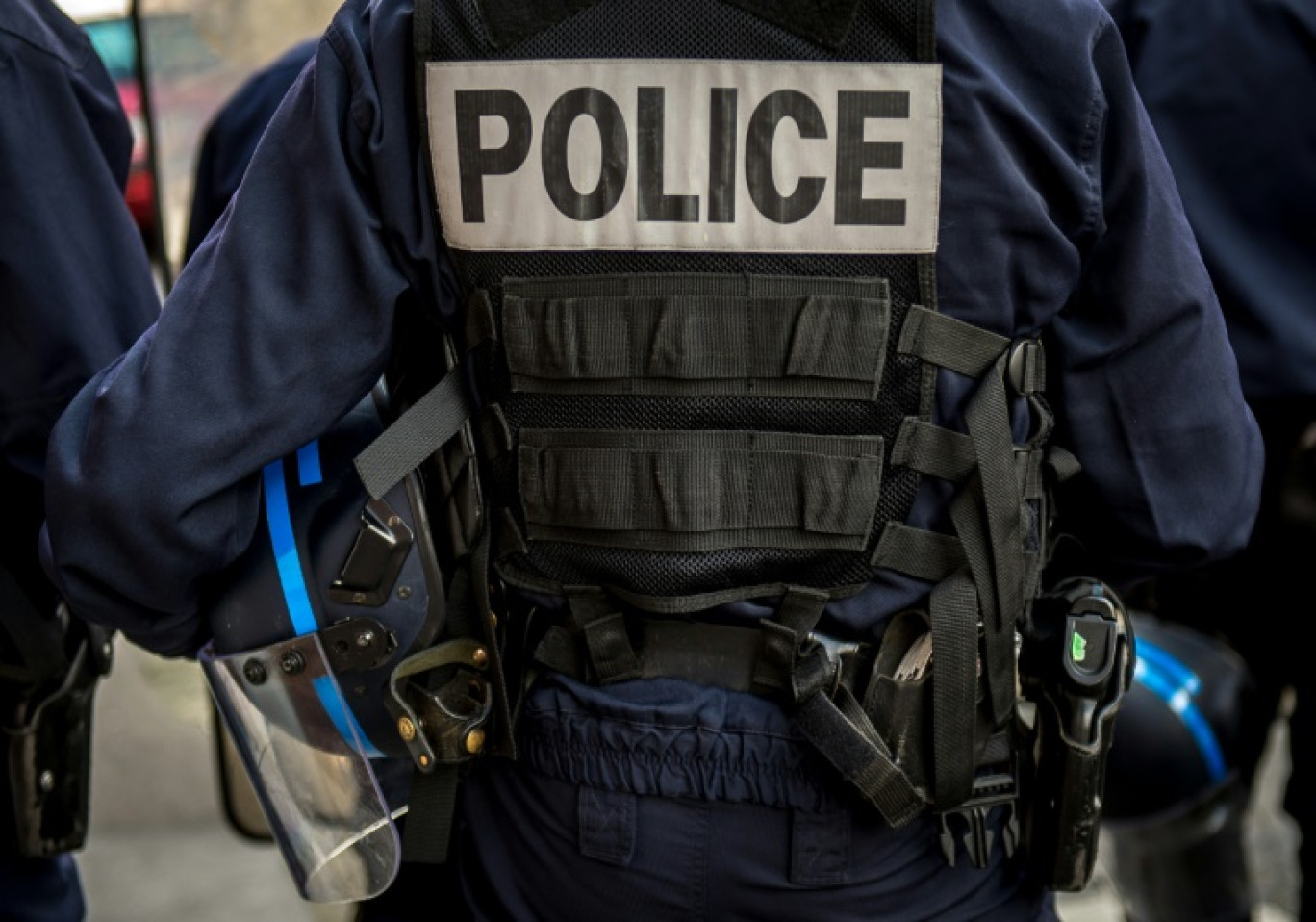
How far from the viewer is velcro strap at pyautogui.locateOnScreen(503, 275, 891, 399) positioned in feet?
5.01

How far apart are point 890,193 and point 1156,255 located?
1.00ft

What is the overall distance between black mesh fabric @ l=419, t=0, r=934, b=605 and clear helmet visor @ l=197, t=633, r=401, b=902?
0.31 meters

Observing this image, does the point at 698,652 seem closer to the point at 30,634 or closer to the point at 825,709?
the point at 825,709

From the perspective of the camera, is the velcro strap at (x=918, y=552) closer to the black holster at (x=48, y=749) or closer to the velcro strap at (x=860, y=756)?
the velcro strap at (x=860, y=756)

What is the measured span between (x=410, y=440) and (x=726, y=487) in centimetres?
35

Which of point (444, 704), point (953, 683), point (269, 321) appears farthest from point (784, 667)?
point (269, 321)

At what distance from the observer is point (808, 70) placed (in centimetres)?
150

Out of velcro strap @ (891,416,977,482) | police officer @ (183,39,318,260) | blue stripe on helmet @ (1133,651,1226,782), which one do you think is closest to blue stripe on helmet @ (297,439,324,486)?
velcro strap @ (891,416,977,482)

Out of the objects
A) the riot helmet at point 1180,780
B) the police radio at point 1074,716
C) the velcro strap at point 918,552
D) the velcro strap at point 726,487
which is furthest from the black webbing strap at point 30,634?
the riot helmet at point 1180,780

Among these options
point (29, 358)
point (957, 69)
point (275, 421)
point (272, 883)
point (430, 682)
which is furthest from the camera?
point (272, 883)

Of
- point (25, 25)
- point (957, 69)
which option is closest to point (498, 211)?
point (957, 69)

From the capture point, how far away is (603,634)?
1.63m

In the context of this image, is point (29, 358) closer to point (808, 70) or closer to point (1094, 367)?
point (808, 70)

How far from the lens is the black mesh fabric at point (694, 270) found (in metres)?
1.50
